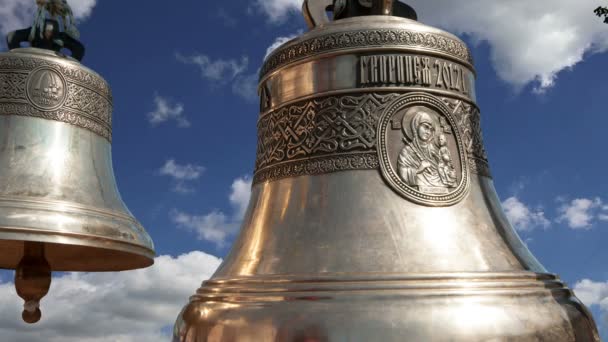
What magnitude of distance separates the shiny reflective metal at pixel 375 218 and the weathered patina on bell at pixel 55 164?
107 cm

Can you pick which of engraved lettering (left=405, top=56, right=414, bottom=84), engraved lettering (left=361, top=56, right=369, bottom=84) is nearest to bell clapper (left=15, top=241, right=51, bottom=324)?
engraved lettering (left=361, top=56, right=369, bottom=84)

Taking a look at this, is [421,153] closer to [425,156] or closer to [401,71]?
[425,156]

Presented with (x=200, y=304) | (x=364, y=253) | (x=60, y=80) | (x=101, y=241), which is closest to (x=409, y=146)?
(x=364, y=253)

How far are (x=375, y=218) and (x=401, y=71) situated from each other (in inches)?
20.9

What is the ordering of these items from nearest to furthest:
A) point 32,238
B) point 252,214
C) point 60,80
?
point 252,214 → point 32,238 → point 60,80

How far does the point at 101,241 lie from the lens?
112 inches

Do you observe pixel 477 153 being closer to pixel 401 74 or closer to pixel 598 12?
pixel 401 74

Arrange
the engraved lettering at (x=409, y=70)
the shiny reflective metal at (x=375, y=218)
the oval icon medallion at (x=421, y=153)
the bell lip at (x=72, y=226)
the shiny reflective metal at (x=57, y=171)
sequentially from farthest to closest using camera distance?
the shiny reflective metal at (x=57, y=171), the bell lip at (x=72, y=226), the engraved lettering at (x=409, y=70), the oval icon medallion at (x=421, y=153), the shiny reflective metal at (x=375, y=218)

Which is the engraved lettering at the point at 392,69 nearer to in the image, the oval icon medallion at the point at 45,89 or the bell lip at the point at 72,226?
the bell lip at the point at 72,226

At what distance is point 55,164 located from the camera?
3.07m

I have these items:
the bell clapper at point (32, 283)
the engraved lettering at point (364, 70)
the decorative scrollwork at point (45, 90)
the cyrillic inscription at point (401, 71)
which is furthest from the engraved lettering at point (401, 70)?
the bell clapper at point (32, 283)

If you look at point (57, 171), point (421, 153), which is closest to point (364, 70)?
point (421, 153)

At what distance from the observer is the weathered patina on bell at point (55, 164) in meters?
2.80

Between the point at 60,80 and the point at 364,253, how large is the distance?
91.0 inches
